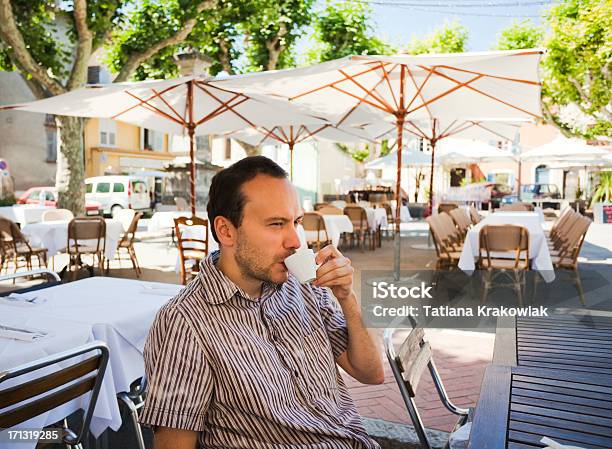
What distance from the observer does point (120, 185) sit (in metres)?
25.0

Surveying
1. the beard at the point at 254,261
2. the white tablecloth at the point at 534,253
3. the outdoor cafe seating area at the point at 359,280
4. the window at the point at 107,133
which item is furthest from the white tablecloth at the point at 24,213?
the window at the point at 107,133

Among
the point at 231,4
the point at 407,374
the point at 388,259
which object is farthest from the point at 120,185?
the point at 407,374

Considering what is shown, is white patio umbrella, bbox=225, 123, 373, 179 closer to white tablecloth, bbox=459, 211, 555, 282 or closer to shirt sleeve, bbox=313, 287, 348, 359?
white tablecloth, bbox=459, 211, 555, 282

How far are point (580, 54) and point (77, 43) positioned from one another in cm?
1442

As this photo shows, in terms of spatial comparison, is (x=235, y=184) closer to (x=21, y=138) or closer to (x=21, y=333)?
(x=21, y=333)

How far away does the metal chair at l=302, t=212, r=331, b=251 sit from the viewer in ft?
29.6

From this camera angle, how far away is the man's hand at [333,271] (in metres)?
1.62

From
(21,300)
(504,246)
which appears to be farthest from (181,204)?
(21,300)

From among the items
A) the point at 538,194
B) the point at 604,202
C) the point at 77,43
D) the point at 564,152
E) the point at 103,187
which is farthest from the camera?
the point at 538,194

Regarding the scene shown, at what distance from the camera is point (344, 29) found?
17.4m

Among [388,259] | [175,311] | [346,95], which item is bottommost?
[388,259]

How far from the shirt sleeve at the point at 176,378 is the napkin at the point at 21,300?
181cm

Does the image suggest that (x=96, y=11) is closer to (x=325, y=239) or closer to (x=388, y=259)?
(x=325, y=239)

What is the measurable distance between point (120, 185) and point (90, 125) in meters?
9.91
